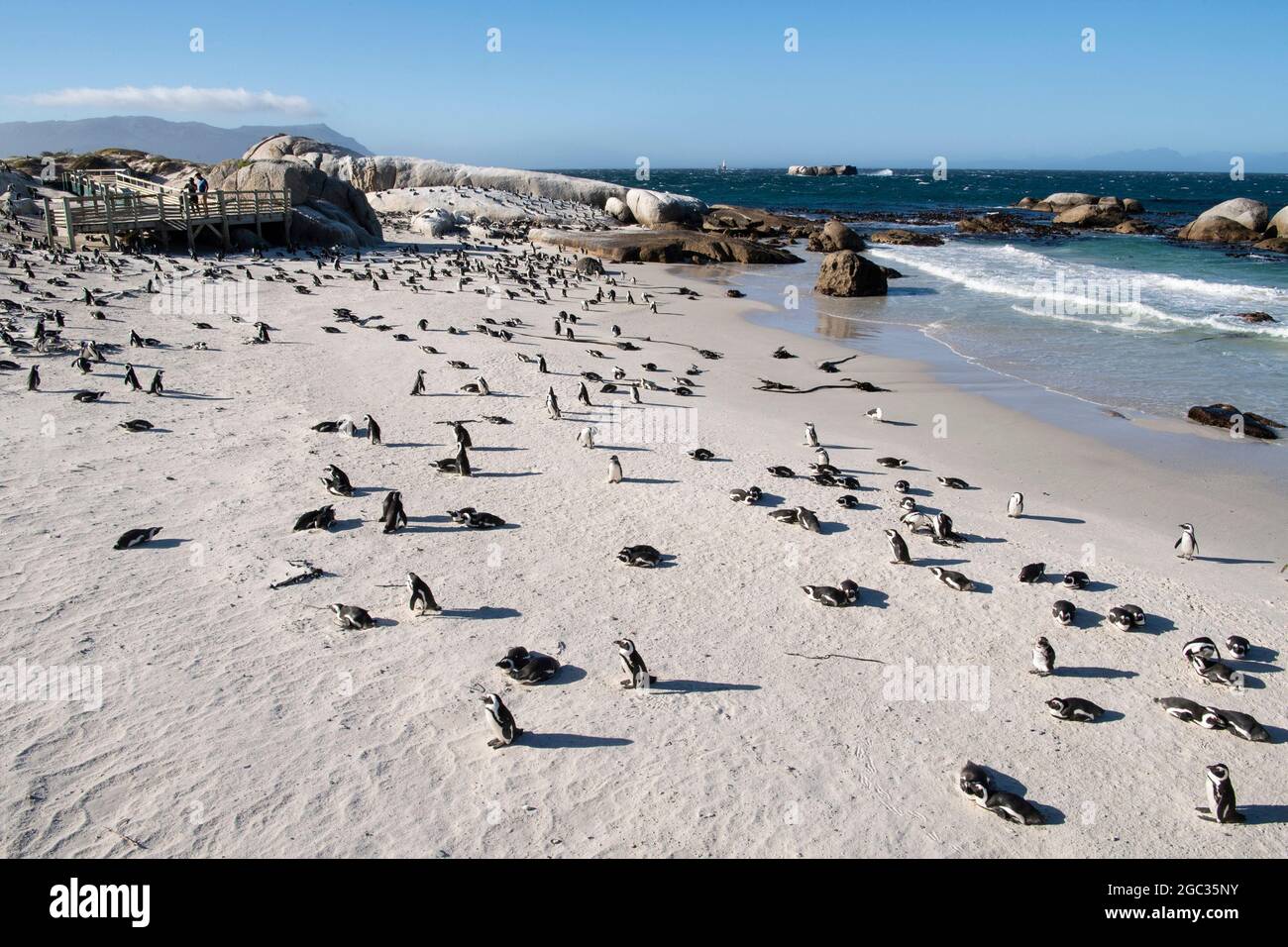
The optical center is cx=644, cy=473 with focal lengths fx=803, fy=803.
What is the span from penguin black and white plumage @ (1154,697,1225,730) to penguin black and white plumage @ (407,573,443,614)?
6645 millimetres

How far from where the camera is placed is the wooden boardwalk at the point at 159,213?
92.2 ft

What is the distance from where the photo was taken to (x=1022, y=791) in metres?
5.95

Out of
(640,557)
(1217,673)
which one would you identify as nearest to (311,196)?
(640,557)

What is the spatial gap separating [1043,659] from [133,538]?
9268 millimetres

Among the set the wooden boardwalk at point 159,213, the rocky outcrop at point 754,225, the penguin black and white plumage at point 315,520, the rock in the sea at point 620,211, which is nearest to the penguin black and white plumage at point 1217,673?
the penguin black and white plumage at point 315,520

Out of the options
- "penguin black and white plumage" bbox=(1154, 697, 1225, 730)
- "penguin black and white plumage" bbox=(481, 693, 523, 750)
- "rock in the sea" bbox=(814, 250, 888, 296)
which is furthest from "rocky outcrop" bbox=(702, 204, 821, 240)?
"penguin black and white plumage" bbox=(481, 693, 523, 750)

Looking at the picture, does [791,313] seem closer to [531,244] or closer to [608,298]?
[608,298]

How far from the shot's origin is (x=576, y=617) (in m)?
8.01

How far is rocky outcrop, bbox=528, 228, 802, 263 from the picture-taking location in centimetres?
3909

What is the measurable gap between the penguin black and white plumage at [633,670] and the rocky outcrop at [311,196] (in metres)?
32.8

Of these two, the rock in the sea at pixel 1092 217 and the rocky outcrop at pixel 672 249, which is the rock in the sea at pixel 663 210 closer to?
the rocky outcrop at pixel 672 249

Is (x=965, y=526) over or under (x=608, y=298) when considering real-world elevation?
under

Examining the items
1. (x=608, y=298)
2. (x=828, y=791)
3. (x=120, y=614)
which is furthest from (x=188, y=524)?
(x=608, y=298)
